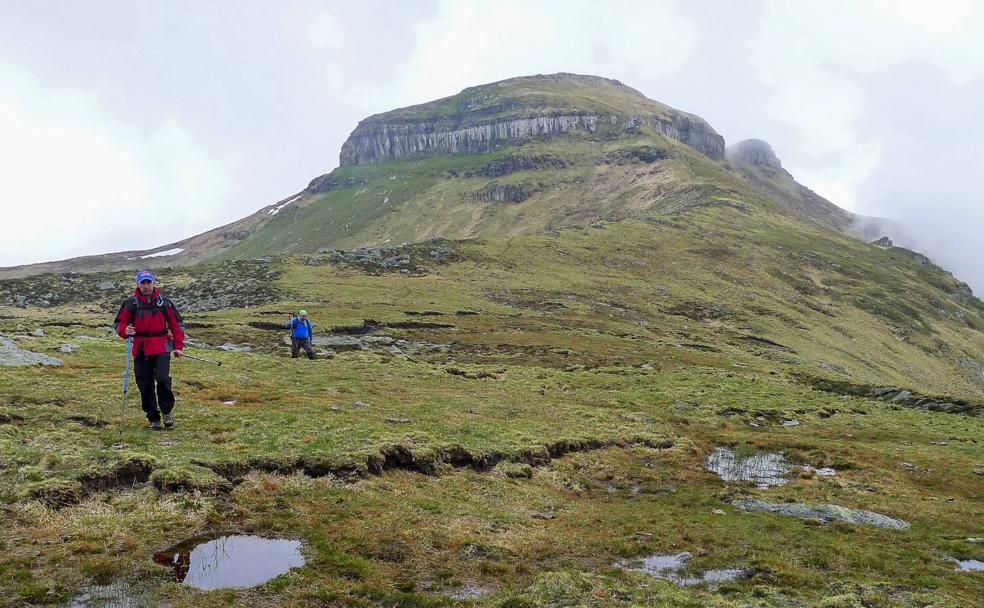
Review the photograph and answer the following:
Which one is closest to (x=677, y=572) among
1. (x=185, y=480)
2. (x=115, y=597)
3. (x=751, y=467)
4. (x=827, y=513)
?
(x=827, y=513)

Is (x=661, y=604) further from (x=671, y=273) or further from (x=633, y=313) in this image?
(x=671, y=273)

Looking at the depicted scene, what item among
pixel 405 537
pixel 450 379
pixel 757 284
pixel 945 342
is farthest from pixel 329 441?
pixel 945 342

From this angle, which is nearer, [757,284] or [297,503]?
[297,503]

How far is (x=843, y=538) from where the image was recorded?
17047 millimetres

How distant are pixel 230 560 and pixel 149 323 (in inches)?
360

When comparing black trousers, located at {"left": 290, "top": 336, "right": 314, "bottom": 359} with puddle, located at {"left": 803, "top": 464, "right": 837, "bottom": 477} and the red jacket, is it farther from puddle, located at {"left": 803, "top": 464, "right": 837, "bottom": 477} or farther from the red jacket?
puddle, located at {"left": 803, "top": 464, "right": 837, "bottom": 477}

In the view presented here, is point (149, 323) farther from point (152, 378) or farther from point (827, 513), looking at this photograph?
point (827, 513)

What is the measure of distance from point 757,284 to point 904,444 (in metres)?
96.8

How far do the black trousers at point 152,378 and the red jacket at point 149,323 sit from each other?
0.80ft

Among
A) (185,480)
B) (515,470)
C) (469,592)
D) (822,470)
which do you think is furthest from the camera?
(822,470)

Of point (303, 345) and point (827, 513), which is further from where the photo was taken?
point (303, 345)

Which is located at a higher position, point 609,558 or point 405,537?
point 405,537

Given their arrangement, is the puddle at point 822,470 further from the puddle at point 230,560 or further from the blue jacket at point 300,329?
the blue jacket at point 300,329

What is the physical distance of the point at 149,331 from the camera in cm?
1842
